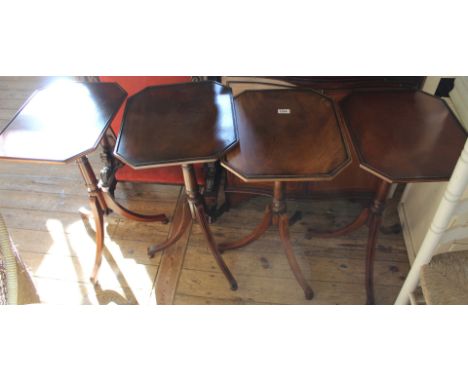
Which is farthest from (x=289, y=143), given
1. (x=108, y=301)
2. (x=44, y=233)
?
(x=44, y=233)

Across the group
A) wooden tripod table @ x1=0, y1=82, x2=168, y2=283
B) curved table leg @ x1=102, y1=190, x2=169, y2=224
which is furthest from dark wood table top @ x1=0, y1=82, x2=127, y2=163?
curved table leg @ x1=102, y1=190, x2=169, y2=224

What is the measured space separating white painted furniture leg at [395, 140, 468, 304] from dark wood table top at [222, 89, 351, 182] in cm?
25

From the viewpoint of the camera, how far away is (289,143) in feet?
3.36

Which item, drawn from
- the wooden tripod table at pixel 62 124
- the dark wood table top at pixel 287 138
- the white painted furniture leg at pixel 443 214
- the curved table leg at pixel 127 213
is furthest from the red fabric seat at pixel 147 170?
the white painted furniture leg at pixel 443 214

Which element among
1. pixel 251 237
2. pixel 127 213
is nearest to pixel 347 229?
pixel 251 237

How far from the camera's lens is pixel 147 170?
5.52 ft

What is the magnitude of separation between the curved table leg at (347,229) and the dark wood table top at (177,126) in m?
0.67

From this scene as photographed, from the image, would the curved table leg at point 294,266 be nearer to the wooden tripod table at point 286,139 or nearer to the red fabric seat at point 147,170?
the wooden tripod table at point 286,139

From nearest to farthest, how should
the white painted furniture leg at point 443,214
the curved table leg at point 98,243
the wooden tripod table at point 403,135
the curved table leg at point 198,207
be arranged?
the white painted furniture leg at point 443,214
the wooden tripod table at point 403,135
the curved table leg at point 198,207
the curved table leg at point 98,243

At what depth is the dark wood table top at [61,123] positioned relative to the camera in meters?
1.03

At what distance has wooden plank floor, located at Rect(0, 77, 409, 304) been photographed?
1.45 m
